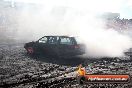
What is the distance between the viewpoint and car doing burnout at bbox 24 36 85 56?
15328 mm

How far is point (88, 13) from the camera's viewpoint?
3209cm

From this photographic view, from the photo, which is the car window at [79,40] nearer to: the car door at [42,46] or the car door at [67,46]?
the car door at [67,46]

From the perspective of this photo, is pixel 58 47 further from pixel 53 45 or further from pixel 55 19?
pixel 55 19

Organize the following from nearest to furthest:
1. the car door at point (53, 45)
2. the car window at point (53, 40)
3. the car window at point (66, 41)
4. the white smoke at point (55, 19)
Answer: the car window at point (66, 41), the car door at point (53, 45), the car window at point (53, 40), the white smoke at point (55, 19)

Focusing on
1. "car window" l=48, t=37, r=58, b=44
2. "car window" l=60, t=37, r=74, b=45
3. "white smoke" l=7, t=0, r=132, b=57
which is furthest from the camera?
"white smoke" l=7, t=0, r=132, b=57

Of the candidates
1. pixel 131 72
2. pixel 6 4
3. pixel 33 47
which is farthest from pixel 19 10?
pixel 131 72

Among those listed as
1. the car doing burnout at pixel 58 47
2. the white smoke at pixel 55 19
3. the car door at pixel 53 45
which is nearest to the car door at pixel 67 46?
the car doing burnout at pixel 58 47

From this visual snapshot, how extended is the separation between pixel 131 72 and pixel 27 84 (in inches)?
205

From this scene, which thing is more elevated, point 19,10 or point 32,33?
point 19,10

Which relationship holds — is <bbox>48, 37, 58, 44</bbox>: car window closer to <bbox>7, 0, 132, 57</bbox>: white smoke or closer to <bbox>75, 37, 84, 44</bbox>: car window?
<bbox>75, 37, 84, 44</bbox>: car window

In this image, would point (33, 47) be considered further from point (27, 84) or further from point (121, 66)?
point (27, 84)

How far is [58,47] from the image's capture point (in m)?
15.5

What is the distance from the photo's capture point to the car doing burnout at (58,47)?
15.3m

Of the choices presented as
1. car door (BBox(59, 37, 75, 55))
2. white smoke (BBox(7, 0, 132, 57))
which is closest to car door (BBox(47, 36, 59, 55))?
car door (BBox(59, 37, 75, 55))
